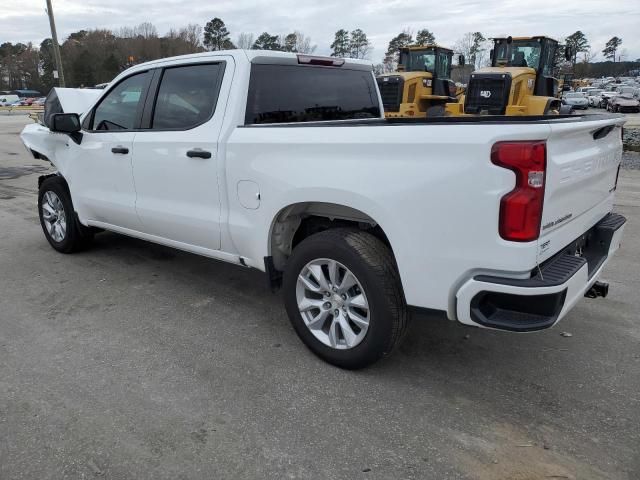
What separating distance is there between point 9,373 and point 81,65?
90.8m

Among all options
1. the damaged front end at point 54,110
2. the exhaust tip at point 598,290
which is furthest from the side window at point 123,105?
the exhaust tip at point 598,290

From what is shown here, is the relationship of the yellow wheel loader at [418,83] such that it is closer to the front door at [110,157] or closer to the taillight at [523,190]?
the front door at [110,157]

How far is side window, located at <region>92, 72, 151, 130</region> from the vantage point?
446cm

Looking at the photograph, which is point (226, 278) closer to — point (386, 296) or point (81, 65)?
point (386, 296)

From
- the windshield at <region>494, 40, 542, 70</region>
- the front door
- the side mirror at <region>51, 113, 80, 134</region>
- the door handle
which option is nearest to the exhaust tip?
the door handle

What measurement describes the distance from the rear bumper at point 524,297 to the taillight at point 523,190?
22 cm

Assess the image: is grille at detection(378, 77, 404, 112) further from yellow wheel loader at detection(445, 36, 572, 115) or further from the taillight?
the taillight

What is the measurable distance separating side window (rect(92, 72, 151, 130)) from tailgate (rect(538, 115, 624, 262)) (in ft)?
10.7

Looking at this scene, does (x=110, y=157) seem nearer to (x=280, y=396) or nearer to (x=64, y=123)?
(x=64, y=123)

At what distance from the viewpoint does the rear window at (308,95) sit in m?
3.82

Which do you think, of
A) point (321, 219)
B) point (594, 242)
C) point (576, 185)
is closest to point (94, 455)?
point (321, 219)

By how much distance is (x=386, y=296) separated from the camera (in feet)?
9.73

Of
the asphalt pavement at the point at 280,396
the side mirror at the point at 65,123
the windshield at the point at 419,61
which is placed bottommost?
the asphalt pavement at the point at 280,396

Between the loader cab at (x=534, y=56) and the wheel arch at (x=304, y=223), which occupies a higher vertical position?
the loader cab at (x=534, y=56)
